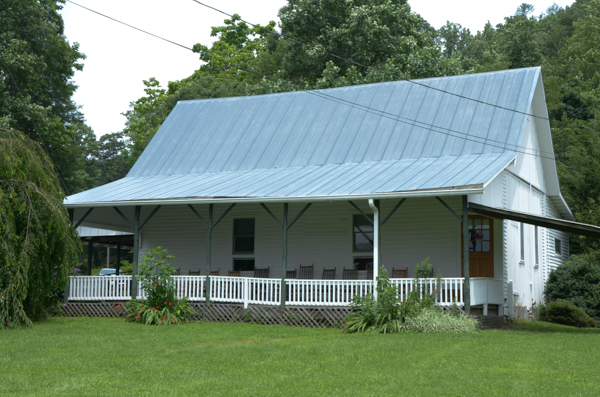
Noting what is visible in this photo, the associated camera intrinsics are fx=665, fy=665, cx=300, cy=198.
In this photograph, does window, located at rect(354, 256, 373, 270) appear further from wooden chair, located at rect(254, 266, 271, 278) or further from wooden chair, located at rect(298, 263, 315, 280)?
wooden chair, located at rect(254, 266, 271, 278)

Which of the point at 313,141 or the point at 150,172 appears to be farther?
the point at 150,172

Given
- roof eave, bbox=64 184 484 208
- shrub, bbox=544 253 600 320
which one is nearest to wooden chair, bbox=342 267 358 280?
roof eave, bbox=64 184 484 208

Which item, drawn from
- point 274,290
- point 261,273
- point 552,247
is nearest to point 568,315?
point 552,247

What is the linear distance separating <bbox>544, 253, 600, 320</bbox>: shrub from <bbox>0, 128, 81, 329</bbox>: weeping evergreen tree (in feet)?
51.2

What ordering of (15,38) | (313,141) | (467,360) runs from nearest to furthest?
(467,360), (313,141), (15,38)

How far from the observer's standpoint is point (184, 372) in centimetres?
925

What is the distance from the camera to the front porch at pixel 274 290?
15383mm

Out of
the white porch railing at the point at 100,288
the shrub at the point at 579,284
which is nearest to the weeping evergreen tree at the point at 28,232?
the white porch railing at the point at 100,288

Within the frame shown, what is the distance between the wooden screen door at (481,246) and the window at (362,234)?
281 centimetres

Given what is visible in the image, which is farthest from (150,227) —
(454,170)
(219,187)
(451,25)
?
(451,25)

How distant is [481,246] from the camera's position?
17969 millimetres

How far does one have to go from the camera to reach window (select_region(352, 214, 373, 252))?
62.3 feet

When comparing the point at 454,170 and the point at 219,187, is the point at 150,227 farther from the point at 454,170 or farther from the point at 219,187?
the point at 454,170

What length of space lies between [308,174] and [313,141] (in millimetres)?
2570
